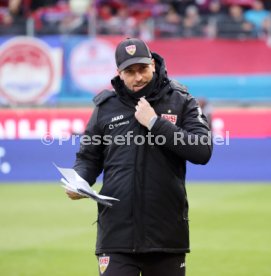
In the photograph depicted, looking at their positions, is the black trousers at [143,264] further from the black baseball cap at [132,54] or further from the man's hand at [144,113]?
the black baseball cap at [132,54]

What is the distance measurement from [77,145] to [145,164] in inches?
478

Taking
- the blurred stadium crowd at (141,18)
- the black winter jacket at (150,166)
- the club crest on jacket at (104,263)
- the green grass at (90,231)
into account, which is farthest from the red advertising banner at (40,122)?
the club crest on jacket at (104,263)

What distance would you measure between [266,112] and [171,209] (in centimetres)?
1575

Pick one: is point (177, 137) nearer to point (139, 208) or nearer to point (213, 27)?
point (139, 208)

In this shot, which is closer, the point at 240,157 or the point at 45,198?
the point at 45,198

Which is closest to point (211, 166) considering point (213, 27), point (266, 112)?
point (266, 112)

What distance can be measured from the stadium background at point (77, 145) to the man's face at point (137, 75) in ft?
14.5

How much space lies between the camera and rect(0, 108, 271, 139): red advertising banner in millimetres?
21328

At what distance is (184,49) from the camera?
22375 mm

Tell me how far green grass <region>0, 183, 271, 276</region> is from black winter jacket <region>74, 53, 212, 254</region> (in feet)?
13.1

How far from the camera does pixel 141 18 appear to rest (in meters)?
25.2

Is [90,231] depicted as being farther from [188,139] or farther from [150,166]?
[188,139]

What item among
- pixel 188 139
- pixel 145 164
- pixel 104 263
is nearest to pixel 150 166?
pixel 145 164

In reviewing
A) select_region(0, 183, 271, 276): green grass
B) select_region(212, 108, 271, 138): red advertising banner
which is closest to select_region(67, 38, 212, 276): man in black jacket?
select_region(0, 183, 271, 276): green grass
